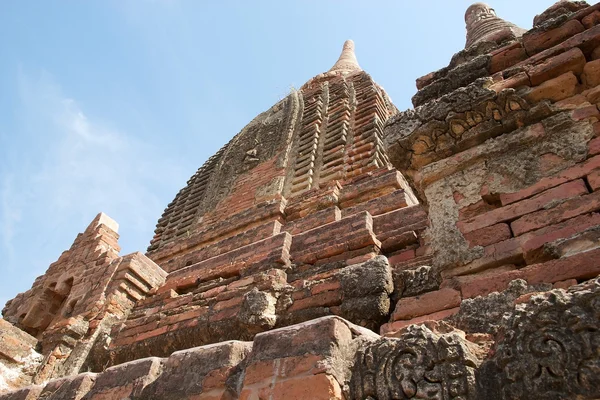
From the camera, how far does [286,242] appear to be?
153 inches

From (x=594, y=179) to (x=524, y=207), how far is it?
0.26 meters

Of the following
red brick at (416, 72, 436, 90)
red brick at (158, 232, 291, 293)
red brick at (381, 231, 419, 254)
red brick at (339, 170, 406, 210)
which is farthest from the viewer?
red brick at (339, 170, 406, 210)

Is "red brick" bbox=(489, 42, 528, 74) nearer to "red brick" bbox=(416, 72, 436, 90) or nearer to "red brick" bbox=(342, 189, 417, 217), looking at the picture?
"red brick" bbox=(416, 72, 436, 90)

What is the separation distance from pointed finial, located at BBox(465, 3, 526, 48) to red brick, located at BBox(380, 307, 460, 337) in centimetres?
203

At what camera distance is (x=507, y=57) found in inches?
101

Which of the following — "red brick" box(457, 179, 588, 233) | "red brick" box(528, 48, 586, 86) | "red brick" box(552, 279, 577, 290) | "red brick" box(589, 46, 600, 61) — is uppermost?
"red brick" box(589, 46, 600, 61)

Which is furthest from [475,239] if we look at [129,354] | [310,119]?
[310,119]

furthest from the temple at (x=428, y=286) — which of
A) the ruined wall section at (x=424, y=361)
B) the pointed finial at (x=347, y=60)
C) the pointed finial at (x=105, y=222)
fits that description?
the pointed finial at (x=347, y=60)

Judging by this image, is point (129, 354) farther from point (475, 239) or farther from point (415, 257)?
point (475, 239)

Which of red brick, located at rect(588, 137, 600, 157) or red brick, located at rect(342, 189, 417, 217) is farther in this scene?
red brick, located at rect(342, 189, 417, 217)

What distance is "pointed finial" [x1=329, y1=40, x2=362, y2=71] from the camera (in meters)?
15.1

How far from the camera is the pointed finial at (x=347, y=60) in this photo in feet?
49.7

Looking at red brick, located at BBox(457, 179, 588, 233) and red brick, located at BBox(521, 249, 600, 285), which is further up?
red brick, located at BBox(457, 179, 588, 233)

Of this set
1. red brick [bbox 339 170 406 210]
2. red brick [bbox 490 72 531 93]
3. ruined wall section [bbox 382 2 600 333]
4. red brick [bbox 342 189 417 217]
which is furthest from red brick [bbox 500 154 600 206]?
red brick [bbox 339 170 406 210]
